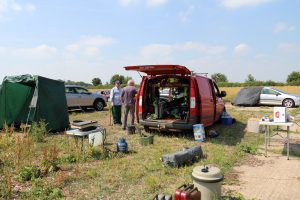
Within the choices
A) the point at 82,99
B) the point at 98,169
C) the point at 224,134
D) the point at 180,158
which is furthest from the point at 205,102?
the point at 82,99

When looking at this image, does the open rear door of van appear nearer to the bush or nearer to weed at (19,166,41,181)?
the bush

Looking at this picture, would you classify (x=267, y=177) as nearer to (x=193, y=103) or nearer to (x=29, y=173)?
(x=193, y=103)

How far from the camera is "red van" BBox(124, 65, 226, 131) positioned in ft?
28.3

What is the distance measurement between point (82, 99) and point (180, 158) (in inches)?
498

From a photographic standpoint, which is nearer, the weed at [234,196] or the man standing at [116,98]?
the weed at [234,196]

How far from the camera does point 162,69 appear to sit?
865cm

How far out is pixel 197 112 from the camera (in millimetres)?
8664

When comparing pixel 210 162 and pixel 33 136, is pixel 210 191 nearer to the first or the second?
pixel 210 162

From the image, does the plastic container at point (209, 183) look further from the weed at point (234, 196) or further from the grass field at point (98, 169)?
the grass field at point (98, 169)

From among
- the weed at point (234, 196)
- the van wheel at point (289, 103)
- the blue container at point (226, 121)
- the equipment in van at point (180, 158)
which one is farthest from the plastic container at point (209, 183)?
the van wheel at point (289, 103)

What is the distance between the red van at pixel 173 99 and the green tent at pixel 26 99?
2995mm

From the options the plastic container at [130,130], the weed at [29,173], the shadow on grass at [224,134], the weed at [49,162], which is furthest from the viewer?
the plastic container at [130,130]

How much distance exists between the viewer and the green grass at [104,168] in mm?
4703

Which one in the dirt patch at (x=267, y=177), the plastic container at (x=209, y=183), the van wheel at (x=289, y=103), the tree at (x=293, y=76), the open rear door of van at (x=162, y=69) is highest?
the tree at (x=293, y=76)
